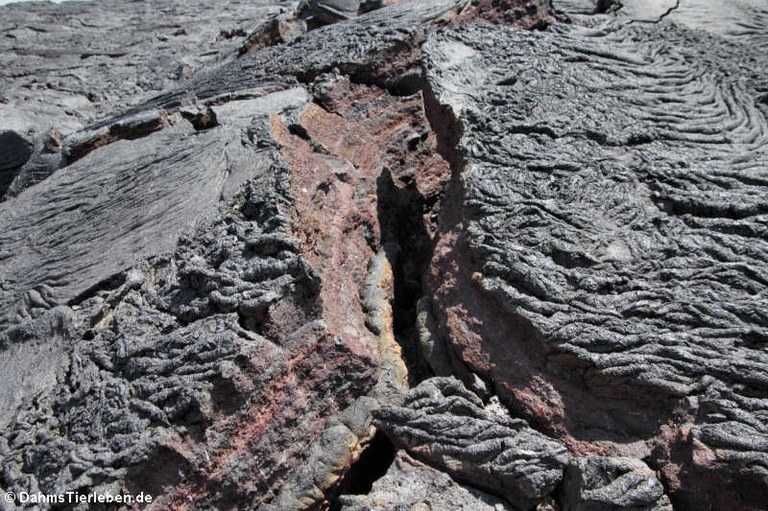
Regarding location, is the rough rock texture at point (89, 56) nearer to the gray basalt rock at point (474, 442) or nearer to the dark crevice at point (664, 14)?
the gray basalt rock at point (474, 442)

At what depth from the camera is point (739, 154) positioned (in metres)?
3.04

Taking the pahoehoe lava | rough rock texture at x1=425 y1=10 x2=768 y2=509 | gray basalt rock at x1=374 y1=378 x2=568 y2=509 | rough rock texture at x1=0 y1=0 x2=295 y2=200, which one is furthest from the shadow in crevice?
rough rock texture at x1=0 y1=0 x2=295 y2=200

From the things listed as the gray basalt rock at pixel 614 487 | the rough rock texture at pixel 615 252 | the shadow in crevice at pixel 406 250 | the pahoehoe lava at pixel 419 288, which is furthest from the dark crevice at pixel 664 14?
the gray basalt rock at pixel 614 487

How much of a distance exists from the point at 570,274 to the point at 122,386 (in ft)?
5.43

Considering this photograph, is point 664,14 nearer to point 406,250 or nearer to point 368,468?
point 406,250

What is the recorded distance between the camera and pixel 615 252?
2.68 meters

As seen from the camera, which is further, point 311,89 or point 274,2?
point 274,2

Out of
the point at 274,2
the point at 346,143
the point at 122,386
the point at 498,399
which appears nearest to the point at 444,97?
the point at 346,143

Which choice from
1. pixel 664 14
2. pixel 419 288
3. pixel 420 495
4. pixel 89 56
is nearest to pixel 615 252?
pixel 419 288

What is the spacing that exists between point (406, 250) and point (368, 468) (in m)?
1.16

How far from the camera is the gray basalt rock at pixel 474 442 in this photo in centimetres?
235

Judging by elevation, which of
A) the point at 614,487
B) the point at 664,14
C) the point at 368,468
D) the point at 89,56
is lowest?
the point at 89,56

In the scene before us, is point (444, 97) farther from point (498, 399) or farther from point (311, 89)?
point (498, 399)

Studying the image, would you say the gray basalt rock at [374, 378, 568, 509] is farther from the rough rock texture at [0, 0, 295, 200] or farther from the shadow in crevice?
the rough rock texture at [0, 0, 295, 200]
